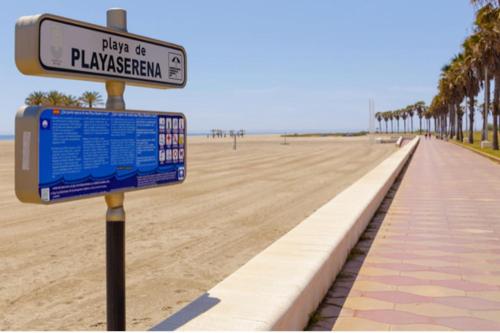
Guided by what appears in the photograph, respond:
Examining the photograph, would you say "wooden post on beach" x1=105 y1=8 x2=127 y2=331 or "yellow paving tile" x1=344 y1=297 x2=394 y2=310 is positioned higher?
"wooden post on beach" x1=105 y1=8 x2=127 y2=331

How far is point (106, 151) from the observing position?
114 inches

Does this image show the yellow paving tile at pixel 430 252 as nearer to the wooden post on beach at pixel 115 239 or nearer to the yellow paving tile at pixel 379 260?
the yellow paving tile at pixel 379 260

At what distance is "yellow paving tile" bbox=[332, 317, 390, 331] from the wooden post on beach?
1924mm

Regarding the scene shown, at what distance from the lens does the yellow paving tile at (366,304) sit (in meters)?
4.68

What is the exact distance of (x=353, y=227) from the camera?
A: 686 cm

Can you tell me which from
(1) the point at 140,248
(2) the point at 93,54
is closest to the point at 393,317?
(2) the point at 93,54

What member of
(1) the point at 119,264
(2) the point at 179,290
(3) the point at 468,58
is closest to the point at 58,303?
(2) the point at 179,290

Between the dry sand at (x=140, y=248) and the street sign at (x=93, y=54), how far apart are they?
2.51 metres

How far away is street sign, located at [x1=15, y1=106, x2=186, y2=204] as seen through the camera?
8.14 feet

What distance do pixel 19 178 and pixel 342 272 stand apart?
4138 millimetres

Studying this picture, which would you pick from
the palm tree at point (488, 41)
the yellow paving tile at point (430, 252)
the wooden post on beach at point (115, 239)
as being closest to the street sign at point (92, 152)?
the wooden post on beach at point (115, 239)

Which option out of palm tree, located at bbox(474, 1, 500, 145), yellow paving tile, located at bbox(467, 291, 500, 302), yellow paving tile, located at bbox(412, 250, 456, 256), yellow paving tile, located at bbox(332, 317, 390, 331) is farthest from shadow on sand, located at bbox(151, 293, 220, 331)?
palm tree, located at bbox(474, 1, 500, 145)

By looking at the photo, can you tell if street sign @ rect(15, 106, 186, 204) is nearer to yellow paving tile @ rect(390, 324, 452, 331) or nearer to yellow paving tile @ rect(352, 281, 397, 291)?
yellow paving tile @ rect(390, 324, 452, 331)

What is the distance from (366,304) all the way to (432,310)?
573 mm
